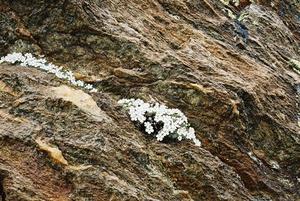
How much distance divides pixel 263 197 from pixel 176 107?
3.15 meters

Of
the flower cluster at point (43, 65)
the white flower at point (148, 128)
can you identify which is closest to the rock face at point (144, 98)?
the white flower at point (148, 128)

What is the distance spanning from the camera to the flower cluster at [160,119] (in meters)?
11.7

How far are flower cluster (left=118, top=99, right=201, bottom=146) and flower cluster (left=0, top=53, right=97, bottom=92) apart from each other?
1.16 metres

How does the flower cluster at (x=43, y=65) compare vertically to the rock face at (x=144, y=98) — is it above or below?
below

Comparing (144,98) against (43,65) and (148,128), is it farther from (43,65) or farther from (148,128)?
(43,65)

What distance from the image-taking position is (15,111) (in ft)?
34.5

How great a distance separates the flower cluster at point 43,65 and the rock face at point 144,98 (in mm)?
329

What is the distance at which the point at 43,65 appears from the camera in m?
12.6

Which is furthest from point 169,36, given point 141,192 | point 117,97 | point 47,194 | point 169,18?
point 47,194

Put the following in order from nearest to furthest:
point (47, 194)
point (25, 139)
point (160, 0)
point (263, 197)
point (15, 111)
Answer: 1. point (47, 194)
2. point (25, 139)
3. point (15, 111)
4. point (263, 197)
5. point (160, 0)

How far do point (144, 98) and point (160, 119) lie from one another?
3.00ft

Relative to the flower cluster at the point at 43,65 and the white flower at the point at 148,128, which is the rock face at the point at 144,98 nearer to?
the white flower at the point at 148,128

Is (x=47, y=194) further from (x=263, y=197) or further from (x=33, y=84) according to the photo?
(x=263, y=197)

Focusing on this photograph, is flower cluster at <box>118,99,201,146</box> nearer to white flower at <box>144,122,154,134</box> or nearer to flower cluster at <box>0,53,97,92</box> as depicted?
white flower at <box>144,122,154,134</box>
